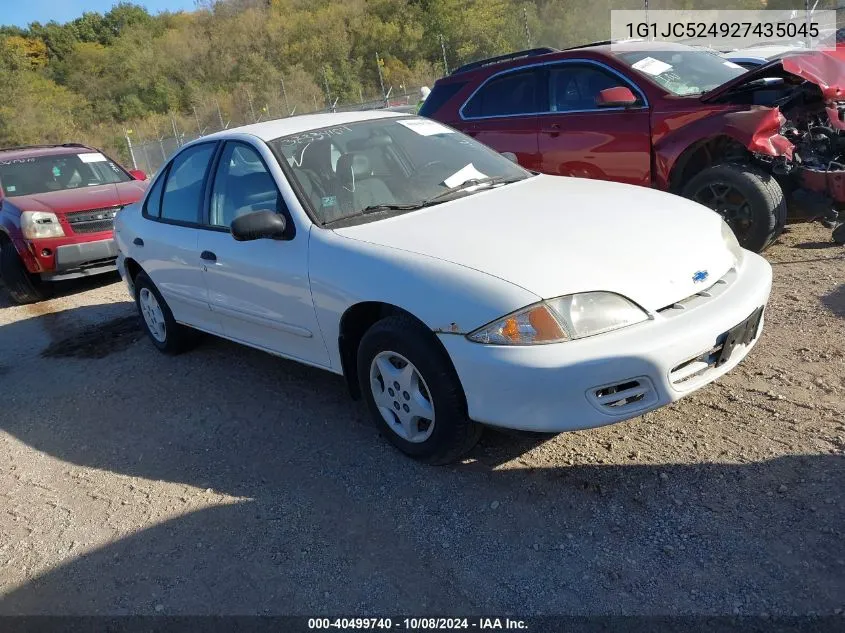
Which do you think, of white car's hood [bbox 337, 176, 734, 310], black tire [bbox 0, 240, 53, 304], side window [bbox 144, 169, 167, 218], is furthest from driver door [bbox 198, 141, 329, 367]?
black tire [bbox 0, 240, 53, 304]

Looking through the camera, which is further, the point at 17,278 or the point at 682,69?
Result: the point at 17,278

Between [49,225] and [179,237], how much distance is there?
3.93 meters

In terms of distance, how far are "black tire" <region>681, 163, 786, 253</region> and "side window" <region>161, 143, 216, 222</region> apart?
3572mm

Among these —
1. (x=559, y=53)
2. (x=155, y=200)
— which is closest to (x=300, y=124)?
(x=155, y=200)

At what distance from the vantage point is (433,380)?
2848 mm

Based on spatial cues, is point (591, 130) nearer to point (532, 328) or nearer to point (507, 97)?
point (507, 97)

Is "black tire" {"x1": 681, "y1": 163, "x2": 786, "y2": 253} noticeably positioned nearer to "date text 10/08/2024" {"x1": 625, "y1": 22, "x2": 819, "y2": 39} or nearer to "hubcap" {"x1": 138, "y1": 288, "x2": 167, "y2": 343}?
"hubcap" {"x1": 138, "y1": 288, "x2": 167, "y2": 343}

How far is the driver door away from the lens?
3.47 m

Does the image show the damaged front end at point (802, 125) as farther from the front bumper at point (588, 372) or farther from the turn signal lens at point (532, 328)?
the turn signal lens at point (532, 328)

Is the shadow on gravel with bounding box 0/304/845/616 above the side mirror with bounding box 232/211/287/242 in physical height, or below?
below

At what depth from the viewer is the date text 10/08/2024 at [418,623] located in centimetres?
224

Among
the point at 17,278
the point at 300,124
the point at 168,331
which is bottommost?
the point at 17,278

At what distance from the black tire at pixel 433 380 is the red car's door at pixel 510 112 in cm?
370

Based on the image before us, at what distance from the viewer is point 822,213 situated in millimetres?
5324
